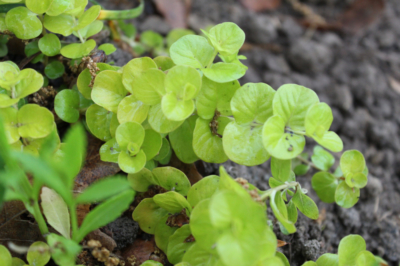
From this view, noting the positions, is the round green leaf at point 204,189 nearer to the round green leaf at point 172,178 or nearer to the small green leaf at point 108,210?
the round green leaf at point 172,178

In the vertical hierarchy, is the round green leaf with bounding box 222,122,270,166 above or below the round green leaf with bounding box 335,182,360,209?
above

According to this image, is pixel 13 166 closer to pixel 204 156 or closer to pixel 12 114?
pixel 12 114

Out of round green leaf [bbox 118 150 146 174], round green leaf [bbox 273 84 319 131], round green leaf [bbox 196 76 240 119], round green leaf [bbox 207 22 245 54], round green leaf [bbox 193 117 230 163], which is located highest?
round green leaf [bbox 207 22 245 54]

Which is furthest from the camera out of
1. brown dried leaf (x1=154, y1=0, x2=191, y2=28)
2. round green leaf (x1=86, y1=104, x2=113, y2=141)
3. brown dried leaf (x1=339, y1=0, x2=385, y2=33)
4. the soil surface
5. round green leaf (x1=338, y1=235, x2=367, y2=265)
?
brown dried leaf (x1=339, y1=0, x2=385, y2=33)

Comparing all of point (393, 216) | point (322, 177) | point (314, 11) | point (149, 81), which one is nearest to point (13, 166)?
point (149, 81)

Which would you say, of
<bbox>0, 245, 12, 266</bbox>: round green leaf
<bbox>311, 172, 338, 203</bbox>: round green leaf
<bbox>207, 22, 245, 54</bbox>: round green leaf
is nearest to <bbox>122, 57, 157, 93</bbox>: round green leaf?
<bbox>207, 22, 245, 54</bbox>: round green leaf

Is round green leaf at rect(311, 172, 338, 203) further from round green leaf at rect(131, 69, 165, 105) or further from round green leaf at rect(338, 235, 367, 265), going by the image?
round green leaf at rect(131, 69, 165, 105)
